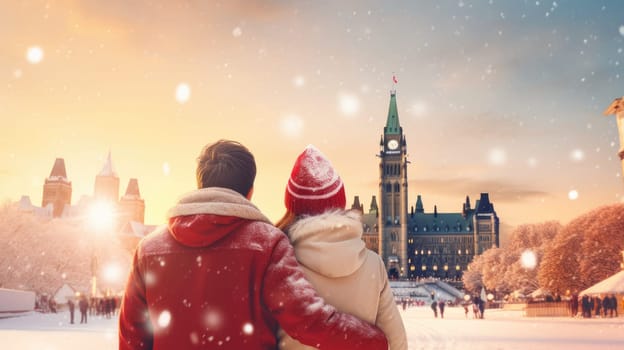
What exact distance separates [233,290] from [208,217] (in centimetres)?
32

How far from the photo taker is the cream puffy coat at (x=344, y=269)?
8.76 ft

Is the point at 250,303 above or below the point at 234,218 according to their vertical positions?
below

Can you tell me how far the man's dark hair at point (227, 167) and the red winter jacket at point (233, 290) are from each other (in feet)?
0.56

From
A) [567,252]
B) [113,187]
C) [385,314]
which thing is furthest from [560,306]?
[113,187]

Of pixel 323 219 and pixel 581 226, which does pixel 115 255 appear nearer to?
pixel 581 226

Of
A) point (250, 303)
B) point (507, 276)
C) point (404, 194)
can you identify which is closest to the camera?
point (250, 303)

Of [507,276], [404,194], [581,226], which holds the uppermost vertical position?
[404,194]

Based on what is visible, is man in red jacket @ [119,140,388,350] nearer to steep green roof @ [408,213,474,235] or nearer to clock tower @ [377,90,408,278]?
clock tower @ [377,90,408,278]

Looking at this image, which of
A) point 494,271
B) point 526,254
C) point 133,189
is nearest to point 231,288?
point 526,254

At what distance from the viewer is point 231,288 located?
265 cm

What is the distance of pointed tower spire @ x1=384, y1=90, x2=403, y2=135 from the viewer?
444ft

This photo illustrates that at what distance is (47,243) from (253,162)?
5471cm

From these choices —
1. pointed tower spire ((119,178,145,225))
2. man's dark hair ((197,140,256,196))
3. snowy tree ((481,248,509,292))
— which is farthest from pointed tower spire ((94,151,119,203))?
man's dark hair ((197,140,256,196))

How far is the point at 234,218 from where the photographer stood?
8.84ft
